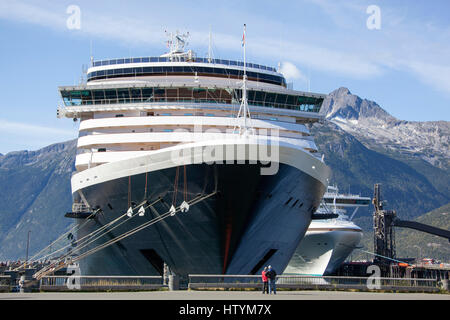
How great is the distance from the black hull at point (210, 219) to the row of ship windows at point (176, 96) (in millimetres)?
5373

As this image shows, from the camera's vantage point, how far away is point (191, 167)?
26.3m

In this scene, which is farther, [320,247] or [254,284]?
[320,247]

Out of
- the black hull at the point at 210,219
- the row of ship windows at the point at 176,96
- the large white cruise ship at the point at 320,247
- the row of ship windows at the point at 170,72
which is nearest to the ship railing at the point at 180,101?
the row of ship windows at the point at 176,96

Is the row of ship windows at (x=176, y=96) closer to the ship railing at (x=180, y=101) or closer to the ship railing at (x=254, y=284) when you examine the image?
the ship railing at (x=180, y=101)

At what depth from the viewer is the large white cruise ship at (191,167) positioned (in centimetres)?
2647

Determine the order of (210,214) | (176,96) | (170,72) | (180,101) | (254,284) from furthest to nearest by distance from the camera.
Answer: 1. (170,72)
2. (176,96)
3. (180,101)
4. (210,214)
5. (254,284)

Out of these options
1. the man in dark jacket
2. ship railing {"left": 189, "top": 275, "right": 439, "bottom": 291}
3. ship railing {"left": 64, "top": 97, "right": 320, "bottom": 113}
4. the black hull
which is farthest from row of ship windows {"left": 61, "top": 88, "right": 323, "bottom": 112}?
the man in dark jacket

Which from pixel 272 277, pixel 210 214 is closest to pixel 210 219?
pixel 210 214

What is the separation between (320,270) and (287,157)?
3333 cm

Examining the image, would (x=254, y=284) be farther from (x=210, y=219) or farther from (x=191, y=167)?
(x=191, y=167)

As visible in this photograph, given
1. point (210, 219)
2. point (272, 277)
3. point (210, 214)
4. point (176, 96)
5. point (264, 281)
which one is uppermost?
point (176, 96)

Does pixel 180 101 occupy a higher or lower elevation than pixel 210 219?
higher

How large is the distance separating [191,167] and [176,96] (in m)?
7.84
